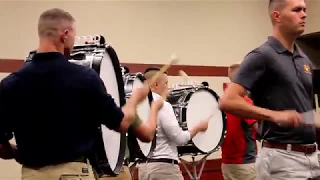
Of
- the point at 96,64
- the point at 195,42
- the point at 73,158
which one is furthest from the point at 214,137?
the point at 73,158

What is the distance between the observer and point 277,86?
97.4 inches

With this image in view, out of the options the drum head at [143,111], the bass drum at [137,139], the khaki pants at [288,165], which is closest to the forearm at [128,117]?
the khaki pants at [288,165]

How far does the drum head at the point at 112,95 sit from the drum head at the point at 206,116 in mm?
1856

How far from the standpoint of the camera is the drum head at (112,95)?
2713mm

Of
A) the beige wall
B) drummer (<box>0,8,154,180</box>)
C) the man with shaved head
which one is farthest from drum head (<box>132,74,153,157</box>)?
the beige wall

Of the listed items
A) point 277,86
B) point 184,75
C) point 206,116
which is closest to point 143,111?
point 206,116

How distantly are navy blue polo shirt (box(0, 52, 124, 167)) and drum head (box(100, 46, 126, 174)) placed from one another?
50 centimetres

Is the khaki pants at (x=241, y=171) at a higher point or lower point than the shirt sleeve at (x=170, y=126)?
lower

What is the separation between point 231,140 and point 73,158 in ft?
9.21

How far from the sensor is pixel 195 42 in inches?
267

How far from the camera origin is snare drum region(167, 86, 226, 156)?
15.7 feet

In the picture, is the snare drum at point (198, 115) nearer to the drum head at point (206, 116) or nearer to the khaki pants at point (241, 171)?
the drum head at point (206, 116)

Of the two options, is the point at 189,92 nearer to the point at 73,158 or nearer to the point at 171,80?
the point at 171,80

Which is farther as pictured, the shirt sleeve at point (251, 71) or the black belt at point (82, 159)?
the shirt sleeve at point (251, 71)
